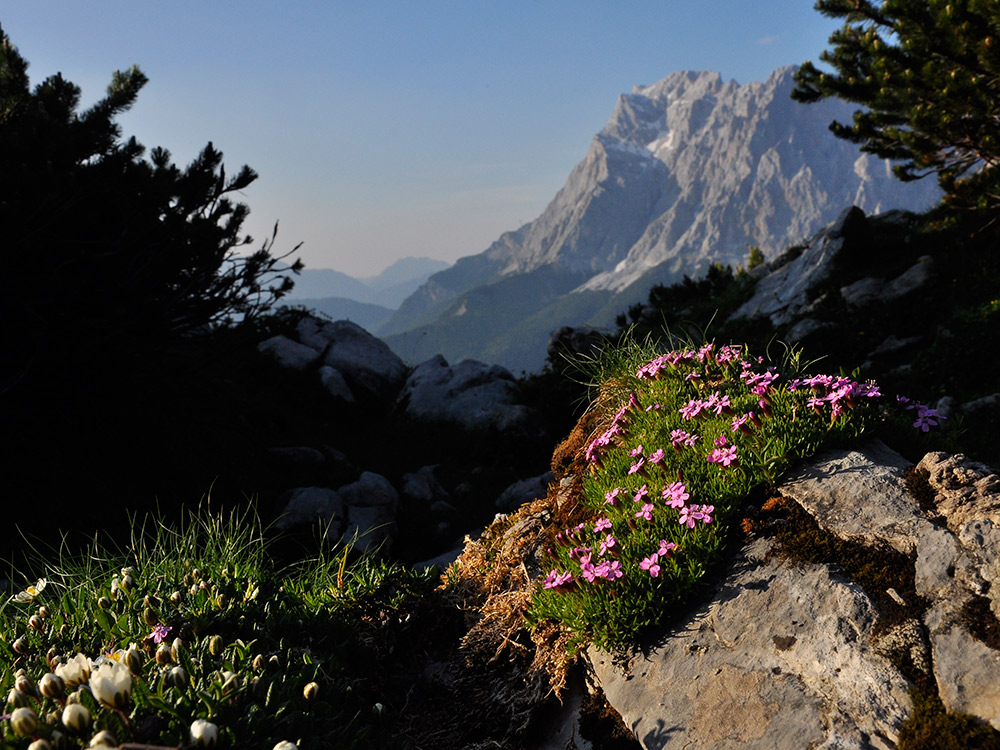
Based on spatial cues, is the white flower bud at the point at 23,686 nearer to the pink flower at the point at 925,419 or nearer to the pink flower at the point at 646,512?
the pink flower at the point at 646,512

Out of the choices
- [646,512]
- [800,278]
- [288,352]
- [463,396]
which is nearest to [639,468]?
[646,512]

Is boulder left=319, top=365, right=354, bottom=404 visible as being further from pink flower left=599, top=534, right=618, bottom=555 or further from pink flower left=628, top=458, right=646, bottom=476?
pink flower left=599, top=534, right=618, bottom=555

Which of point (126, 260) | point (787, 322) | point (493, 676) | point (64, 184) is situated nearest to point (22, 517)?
point (126, 260)

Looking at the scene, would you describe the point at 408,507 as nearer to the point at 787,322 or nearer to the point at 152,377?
the point at 152,377

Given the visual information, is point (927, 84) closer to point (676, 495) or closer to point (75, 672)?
point (676, 495)

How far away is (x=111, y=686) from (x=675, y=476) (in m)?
3.40

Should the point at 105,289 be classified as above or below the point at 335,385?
above

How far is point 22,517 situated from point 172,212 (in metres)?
5.72

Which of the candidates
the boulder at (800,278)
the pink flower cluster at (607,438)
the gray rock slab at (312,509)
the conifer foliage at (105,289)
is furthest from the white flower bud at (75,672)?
the boulder at (800,278)

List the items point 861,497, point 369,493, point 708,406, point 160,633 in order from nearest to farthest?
point 160,633, point 861,497, point 708,406, point 369,493

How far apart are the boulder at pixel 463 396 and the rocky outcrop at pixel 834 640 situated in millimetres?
12482

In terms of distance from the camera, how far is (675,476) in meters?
4.39

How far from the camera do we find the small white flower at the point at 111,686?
2.43 meters

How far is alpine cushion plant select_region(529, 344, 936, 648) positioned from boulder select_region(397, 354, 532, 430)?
35.9ft
